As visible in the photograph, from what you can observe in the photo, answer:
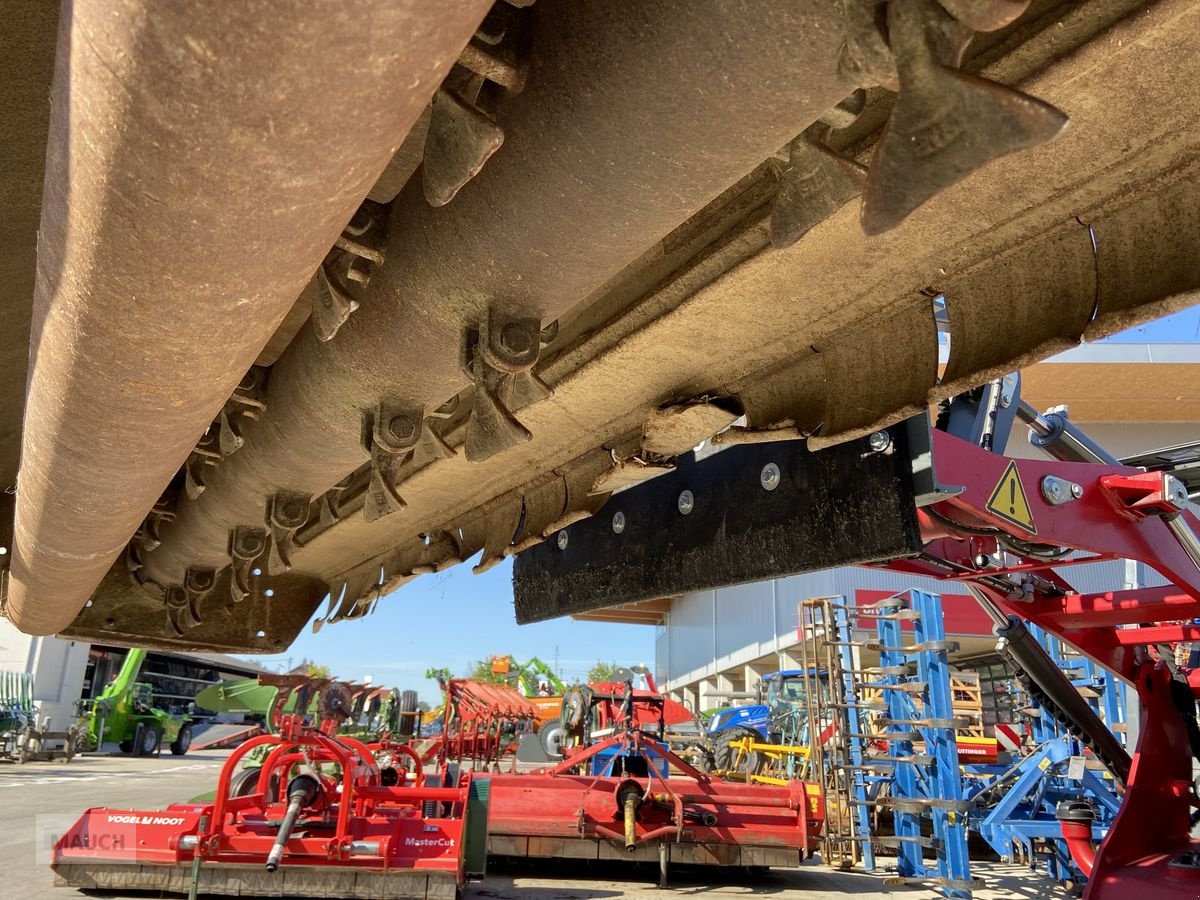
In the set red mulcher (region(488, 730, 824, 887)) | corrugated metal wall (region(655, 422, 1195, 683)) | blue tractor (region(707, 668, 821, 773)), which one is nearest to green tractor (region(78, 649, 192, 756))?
A: corrugated metal wall (region(655, 422, 1195, 683))

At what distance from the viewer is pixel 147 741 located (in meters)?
27.1

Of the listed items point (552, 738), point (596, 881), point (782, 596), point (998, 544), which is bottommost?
point (596, 881)

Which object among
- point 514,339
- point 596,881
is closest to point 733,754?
point 596,881

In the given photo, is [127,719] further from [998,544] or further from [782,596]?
[998,544]

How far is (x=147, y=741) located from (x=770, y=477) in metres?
29.5

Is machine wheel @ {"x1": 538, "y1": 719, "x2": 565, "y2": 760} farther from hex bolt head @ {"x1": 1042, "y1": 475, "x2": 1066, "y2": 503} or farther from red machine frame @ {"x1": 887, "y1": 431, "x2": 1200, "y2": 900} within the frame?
hex bolt head @ {"x1": 1042, "y1": 475, "x2": 1066, "y2": 503}

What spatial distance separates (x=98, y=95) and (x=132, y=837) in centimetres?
755

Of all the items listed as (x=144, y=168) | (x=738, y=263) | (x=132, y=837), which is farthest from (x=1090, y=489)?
(x=132, y=837)

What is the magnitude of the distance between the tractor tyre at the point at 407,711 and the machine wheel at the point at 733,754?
515cm

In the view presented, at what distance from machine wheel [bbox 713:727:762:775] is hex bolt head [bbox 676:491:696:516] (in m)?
11.3

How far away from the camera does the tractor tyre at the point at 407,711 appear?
1523cm

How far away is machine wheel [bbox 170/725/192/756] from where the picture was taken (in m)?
29.3

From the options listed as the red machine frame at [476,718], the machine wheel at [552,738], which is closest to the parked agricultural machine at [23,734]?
the red machine frame at [476,718]

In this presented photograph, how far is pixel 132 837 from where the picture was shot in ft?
22.7
